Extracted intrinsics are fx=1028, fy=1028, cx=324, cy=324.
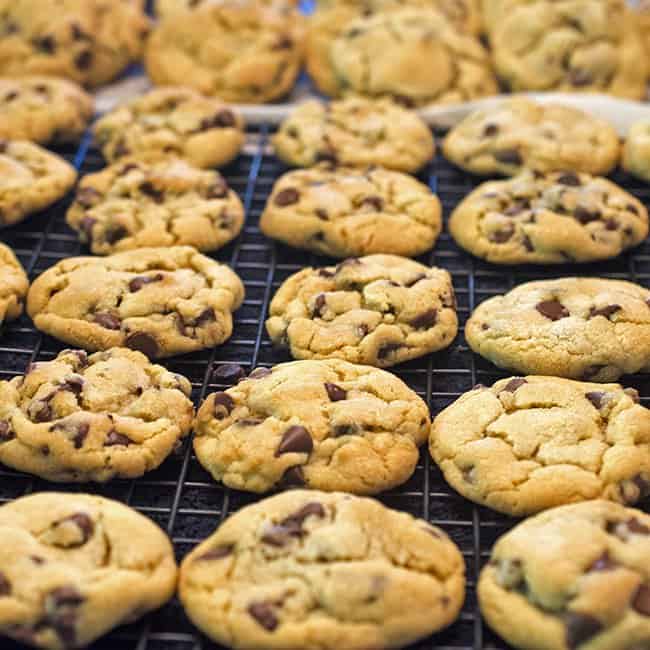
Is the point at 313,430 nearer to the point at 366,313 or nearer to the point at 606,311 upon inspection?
the point at 366,313

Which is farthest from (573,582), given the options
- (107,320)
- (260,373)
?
(107,320)

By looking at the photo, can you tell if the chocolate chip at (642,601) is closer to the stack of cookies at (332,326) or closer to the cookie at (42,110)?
the stack of cookies at (332,326)

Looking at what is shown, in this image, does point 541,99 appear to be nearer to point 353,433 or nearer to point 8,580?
point 353,433

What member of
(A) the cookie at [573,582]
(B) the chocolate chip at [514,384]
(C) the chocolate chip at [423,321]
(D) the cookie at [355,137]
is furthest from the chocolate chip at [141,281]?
(A) the cookie at [573,582]

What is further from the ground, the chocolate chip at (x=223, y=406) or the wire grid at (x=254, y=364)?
the chocolate chip at (x=223, y=406)

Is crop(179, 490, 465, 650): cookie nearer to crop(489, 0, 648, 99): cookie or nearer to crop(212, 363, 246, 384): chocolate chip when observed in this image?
crop(212, 363, 246, 384): chocolate chip

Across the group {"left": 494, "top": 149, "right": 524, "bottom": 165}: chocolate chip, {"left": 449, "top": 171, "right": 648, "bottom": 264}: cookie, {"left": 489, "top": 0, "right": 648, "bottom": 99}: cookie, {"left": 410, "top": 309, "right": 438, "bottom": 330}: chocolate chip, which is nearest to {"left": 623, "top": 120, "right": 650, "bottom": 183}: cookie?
{"left": 449, "top": 171, "right": 648, "bottom": 264}: cookie
